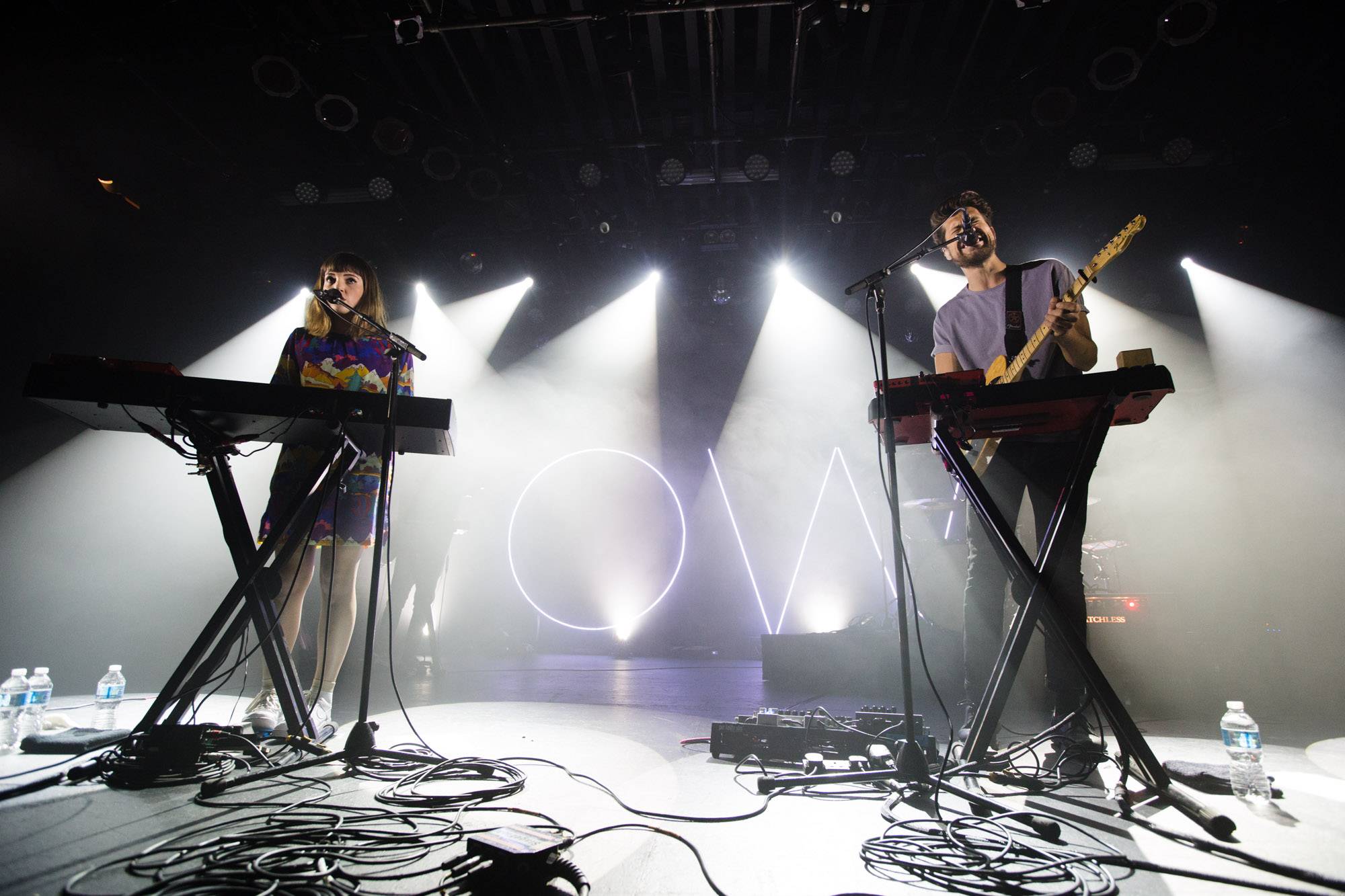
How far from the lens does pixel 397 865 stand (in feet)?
3.52

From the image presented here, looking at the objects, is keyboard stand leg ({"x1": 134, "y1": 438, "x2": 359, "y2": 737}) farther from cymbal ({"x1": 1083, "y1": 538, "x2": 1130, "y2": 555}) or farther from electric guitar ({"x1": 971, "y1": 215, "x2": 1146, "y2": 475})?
cymbal ({"x1": 1083, "y1": 538, "x2": 1130, "y2": 555})

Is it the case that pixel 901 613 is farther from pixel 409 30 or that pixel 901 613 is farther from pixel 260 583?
pixel 409 30

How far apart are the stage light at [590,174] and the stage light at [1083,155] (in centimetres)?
355

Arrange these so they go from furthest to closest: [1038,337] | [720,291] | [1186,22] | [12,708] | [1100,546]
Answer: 1. [720,291]
2. [1100,546]
3. [1186,22]
4. [1038,337]
5. [12,708]

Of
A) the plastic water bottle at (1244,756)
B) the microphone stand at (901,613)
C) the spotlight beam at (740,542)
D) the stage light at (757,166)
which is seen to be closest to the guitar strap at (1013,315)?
the microphone stand at (901,613)

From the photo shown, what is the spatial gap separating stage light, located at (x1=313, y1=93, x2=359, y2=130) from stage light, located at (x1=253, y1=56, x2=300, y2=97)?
0.16 metres

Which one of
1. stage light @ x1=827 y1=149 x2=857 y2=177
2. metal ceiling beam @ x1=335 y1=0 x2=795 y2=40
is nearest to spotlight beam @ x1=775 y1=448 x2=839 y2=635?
stage light @ x1=827 y1=149 x2=857 y2=177

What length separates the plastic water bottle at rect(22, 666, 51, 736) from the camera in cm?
207

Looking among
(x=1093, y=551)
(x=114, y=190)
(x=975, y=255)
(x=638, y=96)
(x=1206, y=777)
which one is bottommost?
(x=1206, y=777)

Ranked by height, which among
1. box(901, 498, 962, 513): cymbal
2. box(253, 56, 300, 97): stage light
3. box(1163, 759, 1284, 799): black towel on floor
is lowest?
box(1163, 759, 1284, 799): black towel on floor

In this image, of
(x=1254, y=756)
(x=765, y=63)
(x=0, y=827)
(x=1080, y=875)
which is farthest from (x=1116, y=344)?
(x=0, y=827)

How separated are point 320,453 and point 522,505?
187 inches

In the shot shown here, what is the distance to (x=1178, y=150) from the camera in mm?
4352

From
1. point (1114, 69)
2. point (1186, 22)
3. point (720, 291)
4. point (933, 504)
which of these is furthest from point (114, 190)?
point (1186, 22)
